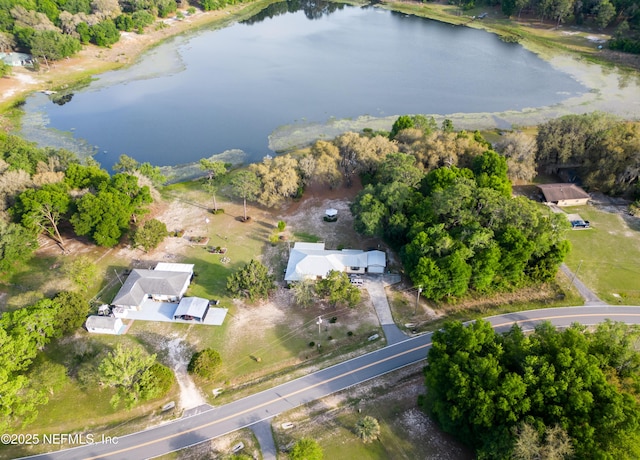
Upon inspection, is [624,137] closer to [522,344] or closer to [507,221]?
[507,221]

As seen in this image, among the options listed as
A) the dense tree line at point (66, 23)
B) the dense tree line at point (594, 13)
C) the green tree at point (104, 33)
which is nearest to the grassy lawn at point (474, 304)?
the dense tree line at point (594, 13)

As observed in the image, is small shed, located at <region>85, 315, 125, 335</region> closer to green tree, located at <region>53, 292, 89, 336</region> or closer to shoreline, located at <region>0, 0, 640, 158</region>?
green tree, located at <region>53, 292, 89, 336</region>

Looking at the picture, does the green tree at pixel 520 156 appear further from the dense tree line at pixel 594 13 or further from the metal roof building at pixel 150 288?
the dense tree line at pixel 594 13

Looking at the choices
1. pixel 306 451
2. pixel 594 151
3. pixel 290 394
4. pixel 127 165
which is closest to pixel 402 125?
pixel 594 151

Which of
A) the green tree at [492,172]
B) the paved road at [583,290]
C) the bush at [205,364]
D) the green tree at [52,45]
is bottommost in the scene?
the bush at [205,364]

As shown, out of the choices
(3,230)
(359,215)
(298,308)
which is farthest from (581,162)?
(3,230)

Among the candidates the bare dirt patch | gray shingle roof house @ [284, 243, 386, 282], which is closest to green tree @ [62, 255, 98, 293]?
gray shingle roof house @ [284, 243, 386, 282]

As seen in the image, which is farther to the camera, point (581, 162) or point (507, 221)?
point (581, 162)
